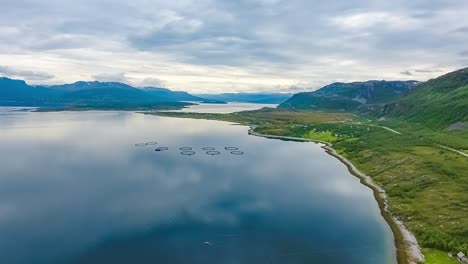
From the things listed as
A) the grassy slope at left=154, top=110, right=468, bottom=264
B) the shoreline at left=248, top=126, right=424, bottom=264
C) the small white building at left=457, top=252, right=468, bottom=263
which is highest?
the grassy slope at left=154, top=110, right=468, bottom=264

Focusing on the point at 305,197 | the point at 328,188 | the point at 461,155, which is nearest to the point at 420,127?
the point at 461,155

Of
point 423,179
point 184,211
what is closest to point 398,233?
point 423,179

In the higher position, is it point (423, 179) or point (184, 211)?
point (423, 179)

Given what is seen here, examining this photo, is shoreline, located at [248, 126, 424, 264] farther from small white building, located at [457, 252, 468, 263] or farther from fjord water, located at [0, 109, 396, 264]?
small white building, located at [457, 252, 468, 263]

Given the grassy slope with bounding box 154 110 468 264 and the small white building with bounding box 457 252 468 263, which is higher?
the grassy slope with bounding box 154 110 468 264

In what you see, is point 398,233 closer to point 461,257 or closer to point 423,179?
point 461,257

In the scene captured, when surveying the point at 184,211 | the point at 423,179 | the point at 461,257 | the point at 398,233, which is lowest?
the point at 398,233

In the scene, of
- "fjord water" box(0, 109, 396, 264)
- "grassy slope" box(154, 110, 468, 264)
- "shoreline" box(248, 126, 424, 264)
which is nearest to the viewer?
"shoreline" box(248, 126, 424, 264)

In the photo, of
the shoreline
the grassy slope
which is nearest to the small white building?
the grassy slope
